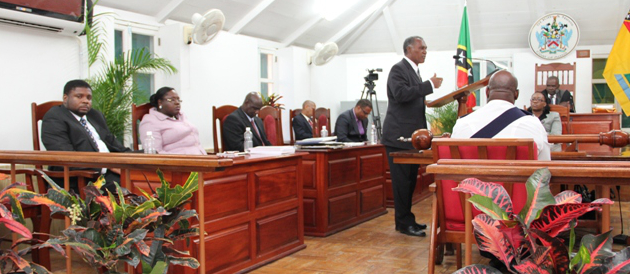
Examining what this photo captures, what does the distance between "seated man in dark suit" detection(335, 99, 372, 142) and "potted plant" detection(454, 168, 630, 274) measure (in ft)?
14.2

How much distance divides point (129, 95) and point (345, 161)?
1.74 metres

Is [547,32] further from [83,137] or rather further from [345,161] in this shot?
[83,137]

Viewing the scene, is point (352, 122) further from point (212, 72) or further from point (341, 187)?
point (212, 72)

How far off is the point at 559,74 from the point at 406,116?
5233mm

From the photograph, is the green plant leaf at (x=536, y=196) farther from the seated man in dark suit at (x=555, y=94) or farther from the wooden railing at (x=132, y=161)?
the seated man in dark suit at (x=555, y=94)

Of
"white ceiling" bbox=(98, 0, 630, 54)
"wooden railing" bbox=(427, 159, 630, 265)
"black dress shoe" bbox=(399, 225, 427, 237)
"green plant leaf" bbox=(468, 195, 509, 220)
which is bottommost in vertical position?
"black dress shoe" bbox=(399, 225, 427, 237)

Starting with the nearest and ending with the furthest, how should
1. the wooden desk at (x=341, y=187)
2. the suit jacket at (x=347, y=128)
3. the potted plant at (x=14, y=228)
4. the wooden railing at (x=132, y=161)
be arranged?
1. the potted plant at (x=14, y=228)
2. the wooden railing at (x=132, y=161)
3. the wooden desk at (x=341, y=187)
4. the suit jacket at (x=347, y=128)

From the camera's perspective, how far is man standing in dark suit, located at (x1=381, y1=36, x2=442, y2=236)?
3.84m

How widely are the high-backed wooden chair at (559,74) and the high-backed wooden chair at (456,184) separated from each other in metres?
6.53

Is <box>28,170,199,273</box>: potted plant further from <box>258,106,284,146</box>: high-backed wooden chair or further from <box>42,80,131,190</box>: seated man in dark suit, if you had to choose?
<box>258,106,284,146</box>: high-backed wooden chair

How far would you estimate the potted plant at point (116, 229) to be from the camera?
1.46 meters

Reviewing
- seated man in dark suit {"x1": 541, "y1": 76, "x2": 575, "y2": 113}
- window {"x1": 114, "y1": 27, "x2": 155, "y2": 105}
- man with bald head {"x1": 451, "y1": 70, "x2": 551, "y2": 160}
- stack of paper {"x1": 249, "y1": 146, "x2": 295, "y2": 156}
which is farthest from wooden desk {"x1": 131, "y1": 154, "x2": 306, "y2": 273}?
seated man in dark suit {"x1": 541, "y1": 76, "x2": 575, "y2": 113}

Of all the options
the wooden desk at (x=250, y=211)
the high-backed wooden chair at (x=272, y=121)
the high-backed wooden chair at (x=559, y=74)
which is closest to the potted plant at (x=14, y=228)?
the wooden desk at (x=250, y=211)

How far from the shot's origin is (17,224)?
4.56 ft
